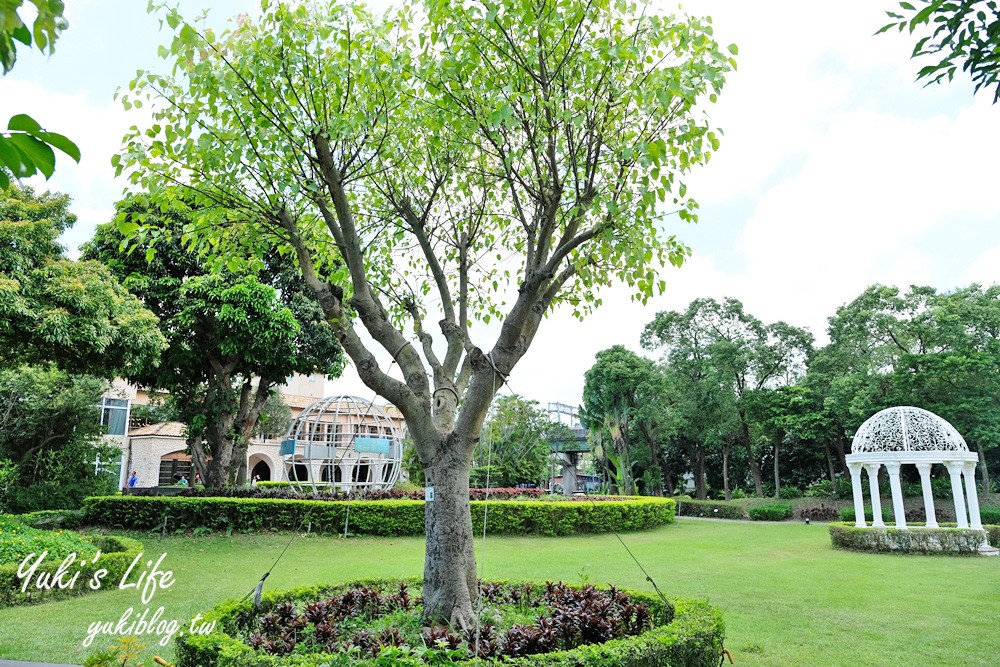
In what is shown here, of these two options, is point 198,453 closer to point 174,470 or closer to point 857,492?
point 857,492

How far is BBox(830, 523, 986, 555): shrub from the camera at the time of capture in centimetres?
1322

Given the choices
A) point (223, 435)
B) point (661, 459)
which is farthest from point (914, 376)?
point (223, 435)

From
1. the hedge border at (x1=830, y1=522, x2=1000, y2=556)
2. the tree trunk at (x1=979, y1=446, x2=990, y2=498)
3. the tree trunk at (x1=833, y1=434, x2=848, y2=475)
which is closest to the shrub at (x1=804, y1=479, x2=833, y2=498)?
the tree trunk at (x1=833, y1=434, x2=848, y2=475)

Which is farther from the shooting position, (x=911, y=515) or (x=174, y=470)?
(x=174, y=470)

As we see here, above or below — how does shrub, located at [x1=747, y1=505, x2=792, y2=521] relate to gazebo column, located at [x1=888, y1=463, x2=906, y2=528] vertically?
below

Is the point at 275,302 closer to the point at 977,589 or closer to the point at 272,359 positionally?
the point at 272,359

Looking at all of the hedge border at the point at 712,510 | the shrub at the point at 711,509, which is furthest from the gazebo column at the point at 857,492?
the shrub at the point at 711,509

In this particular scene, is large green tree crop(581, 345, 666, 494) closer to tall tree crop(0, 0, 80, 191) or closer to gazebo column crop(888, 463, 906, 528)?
gazebo column crop(888, 463, 906, 528)

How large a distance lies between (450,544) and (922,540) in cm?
1257

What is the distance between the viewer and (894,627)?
267 inches

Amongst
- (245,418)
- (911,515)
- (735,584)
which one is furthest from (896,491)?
(245,418)

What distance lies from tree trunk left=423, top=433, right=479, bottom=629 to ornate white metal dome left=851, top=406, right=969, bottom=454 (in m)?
13.0

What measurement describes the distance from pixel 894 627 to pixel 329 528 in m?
11.4

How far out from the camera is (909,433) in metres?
14.8
